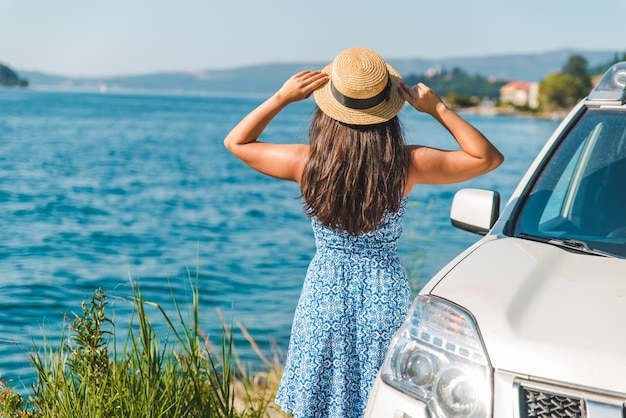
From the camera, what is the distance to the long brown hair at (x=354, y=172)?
2.71m

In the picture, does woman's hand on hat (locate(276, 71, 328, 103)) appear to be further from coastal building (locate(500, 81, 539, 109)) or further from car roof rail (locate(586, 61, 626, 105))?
coastal building (locate(500, 81, 539, 109))

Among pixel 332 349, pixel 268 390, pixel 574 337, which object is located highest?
pixel 574 337

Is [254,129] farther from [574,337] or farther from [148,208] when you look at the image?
[148,208]

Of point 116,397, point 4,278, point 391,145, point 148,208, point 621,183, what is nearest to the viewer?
point 391,145

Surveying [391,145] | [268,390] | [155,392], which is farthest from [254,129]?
[268,390]

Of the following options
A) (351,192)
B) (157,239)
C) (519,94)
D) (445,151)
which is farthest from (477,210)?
(519,94)

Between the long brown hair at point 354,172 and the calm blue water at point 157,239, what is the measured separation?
228 millimetres

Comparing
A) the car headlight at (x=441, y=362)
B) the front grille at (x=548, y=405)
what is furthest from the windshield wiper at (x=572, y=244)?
the front grille at (x=548, y=405)

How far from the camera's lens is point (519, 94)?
160125mm

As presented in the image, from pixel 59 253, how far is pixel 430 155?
10.7 m

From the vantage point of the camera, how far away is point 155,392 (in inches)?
122

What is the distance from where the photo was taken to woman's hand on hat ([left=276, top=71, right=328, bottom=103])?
276 centimetres

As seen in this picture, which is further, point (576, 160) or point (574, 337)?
point (576, 160)

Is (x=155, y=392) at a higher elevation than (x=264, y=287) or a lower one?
higher
